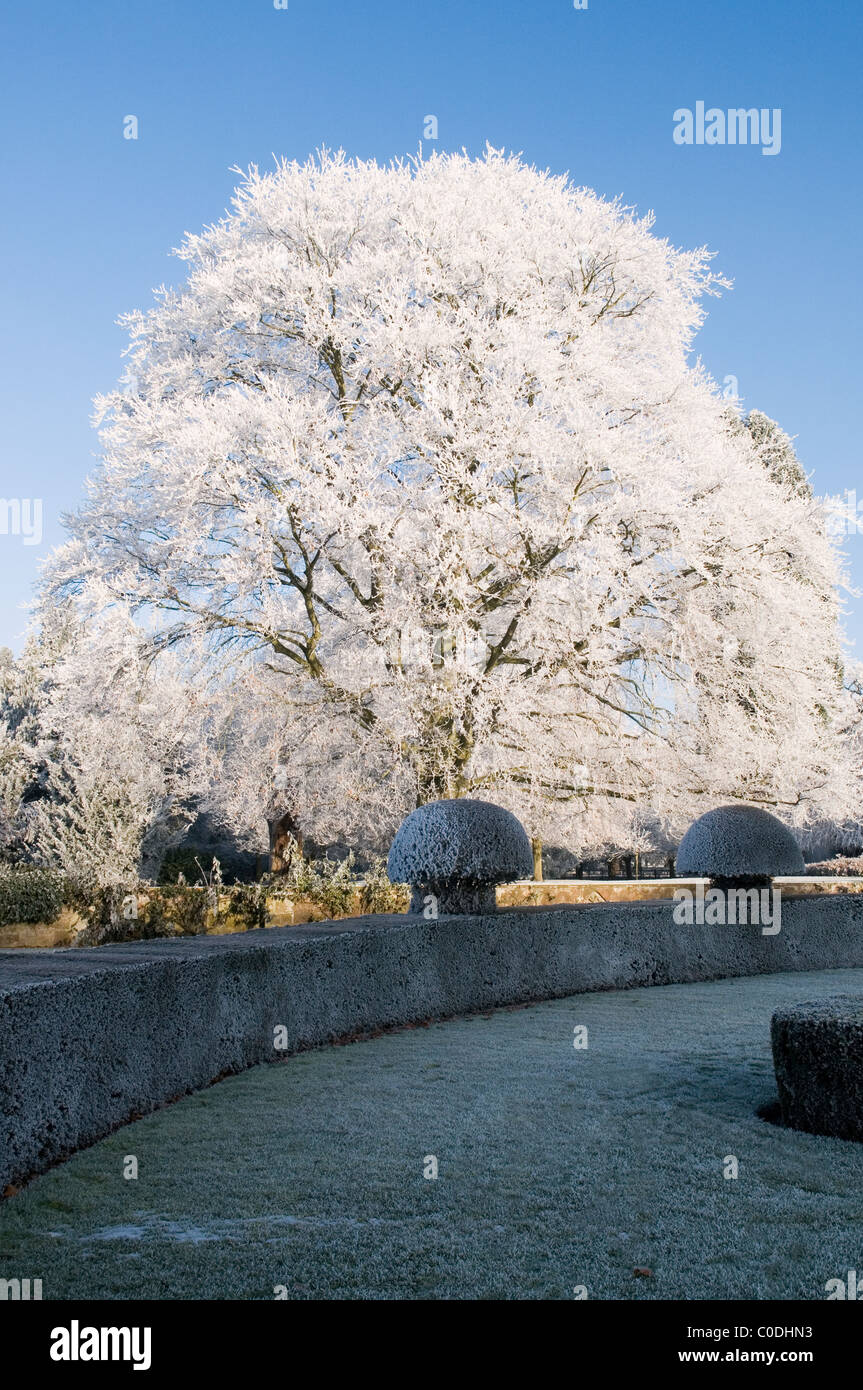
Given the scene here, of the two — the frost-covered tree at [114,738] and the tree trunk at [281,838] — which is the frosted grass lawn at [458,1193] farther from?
the tree trunk at [281,838]

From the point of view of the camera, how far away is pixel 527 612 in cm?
1372

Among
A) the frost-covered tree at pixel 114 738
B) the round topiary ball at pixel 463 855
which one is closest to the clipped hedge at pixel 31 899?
the frost-covered tree at pixel 114 738

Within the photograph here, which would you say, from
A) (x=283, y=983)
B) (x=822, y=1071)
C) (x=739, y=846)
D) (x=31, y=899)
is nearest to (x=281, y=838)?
(x=31, y=899)

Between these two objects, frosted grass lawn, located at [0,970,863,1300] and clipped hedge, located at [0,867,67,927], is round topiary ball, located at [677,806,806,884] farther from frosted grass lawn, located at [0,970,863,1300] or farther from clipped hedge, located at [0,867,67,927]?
clipped hedge, located at [0,867,67,927]

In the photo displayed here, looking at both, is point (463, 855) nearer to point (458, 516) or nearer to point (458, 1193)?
point (458, 516)

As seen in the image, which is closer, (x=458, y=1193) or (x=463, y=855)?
(x=458, y=1193)

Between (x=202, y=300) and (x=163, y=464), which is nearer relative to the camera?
(x=163, y=464)

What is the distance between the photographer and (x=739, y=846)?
1280 cm

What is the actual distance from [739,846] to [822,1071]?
816cm

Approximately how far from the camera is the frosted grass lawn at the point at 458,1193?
3287 millimetres

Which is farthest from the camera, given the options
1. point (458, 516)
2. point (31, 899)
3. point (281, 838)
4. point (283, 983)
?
point (281, 838)

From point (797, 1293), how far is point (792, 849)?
10521 millimetres
